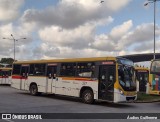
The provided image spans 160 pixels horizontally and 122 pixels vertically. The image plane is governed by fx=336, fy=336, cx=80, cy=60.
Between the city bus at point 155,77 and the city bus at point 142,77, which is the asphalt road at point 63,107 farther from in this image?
the city bus at point 142,77

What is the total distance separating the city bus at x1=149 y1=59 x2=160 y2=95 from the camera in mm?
21763

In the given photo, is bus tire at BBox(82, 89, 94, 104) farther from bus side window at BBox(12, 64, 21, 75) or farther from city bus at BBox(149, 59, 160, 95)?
bus side window at BBox(12, 64, 21, 75)

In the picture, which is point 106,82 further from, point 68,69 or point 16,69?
point 16,69

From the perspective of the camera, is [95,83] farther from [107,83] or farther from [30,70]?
[30,70]

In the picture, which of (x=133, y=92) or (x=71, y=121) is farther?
(x=133, y=92)

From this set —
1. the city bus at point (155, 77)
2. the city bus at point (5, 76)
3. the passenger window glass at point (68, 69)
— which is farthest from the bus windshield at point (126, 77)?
the city bus at point (5, 76)

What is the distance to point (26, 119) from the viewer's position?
40.4ft

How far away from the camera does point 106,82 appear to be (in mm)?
19734

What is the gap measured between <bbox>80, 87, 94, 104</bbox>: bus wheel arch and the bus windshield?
2154 mm

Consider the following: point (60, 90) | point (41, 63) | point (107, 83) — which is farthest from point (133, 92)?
point (41, 63)

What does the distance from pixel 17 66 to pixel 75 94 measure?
812 centimetres

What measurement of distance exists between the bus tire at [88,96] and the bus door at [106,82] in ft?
2.39

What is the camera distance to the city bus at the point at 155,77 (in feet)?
71.4

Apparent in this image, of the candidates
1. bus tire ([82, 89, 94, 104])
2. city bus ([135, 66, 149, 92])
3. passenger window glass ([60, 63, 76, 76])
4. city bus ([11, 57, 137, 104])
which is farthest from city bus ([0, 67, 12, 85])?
bus tire ([82, 89, 94, 104])
